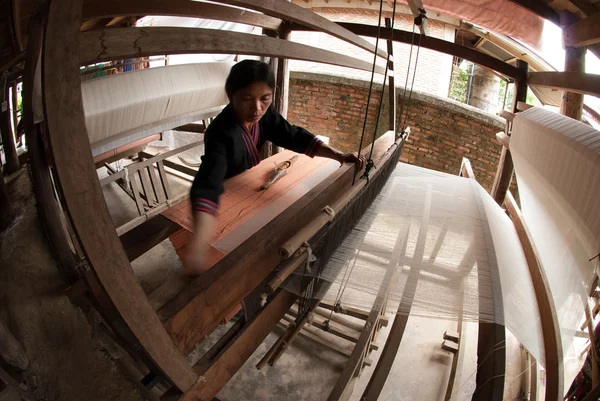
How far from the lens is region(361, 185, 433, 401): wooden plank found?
4.17 feet

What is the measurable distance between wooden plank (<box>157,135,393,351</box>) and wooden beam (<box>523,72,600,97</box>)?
5.29 feet

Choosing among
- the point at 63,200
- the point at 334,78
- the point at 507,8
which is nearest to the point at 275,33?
the point at 507,8

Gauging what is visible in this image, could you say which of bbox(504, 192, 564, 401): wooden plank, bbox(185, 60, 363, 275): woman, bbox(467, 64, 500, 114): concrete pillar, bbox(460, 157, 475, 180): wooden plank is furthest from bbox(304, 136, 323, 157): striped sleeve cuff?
bbox(467, 64, 500, 114): concrete pillar

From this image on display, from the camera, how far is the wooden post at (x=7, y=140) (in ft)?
4.50

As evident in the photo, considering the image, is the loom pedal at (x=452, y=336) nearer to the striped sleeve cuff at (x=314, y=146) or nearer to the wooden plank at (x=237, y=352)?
the striped sleeve cuff at (x=314, y=146)

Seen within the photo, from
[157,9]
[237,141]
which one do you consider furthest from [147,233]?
[157,9]

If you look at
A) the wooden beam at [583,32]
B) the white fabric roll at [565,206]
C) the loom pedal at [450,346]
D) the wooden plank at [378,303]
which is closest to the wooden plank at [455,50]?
the wooden beam at [583,32]

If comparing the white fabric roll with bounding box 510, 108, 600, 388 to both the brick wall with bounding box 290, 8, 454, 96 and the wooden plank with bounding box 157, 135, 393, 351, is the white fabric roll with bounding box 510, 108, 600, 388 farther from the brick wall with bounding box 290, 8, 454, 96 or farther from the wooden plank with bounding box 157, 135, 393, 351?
the brick wall with bounding box 290, 8, 454, 96

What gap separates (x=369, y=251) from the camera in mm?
1491

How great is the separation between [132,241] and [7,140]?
654 millimetres

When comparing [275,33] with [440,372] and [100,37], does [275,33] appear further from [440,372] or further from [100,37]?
[440,372]

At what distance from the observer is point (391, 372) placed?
2.97 m

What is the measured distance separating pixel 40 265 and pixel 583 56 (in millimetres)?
3149

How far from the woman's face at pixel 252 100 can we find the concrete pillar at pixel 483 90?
8702mm
